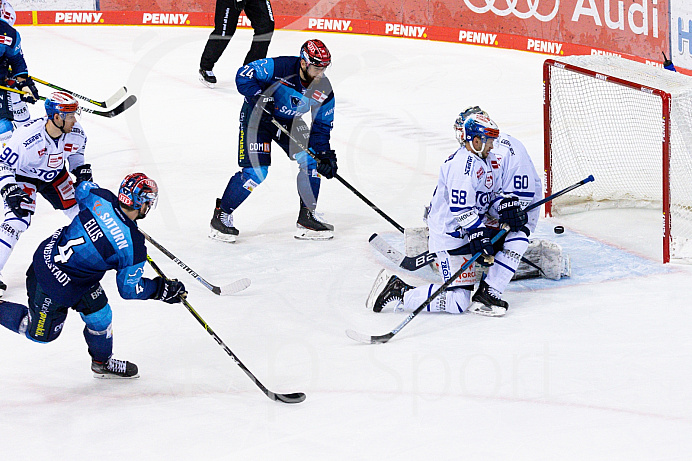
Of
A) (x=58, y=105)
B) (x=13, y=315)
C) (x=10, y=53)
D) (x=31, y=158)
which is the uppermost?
(x=10, y=53)

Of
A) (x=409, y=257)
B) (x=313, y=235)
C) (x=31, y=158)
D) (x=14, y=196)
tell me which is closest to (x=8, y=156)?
(x=31, y=158)

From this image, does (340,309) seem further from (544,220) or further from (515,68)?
(515,68)

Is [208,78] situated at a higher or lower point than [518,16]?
lower

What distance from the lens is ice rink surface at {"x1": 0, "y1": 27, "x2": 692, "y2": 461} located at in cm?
350

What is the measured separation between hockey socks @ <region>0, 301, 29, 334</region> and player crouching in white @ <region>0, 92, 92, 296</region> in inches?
40.8

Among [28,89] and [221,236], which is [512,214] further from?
[28,89]

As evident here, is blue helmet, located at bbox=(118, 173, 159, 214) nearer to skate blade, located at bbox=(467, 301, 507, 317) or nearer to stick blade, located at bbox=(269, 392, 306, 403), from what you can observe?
stick blade, located at bbox=(269, 392, 306, 403)

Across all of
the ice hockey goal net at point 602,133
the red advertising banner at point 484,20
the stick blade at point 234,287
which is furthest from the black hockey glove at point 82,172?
the red advertising banner at point 484,20

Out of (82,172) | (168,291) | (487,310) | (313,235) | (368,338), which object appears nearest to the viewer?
(168,291)

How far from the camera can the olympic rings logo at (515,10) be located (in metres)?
11.0

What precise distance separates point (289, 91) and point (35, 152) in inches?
63.6

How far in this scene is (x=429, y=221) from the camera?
4.87 meters

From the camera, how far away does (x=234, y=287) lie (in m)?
5.13

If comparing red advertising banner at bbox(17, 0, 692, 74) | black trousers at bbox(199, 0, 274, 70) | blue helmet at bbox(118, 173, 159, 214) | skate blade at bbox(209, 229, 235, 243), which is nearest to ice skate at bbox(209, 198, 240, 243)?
skate blade at bbox(209, 229, 235, 243)
